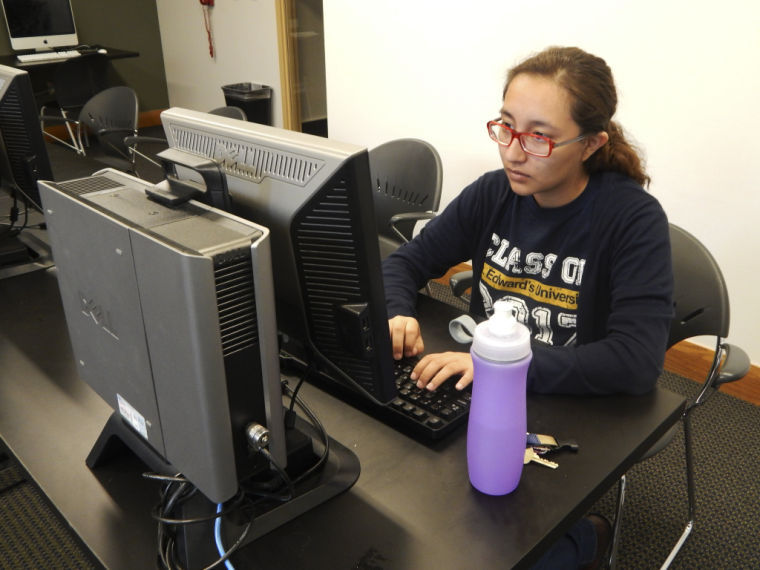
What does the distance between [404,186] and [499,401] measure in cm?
151

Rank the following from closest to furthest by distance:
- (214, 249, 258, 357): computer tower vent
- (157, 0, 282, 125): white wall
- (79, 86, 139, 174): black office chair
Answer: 1. (214, 249, 258, 357): computer tower vent
2. (79, 86, 139, 174): black office chair
3. (157, 0, 282, 125): white wall

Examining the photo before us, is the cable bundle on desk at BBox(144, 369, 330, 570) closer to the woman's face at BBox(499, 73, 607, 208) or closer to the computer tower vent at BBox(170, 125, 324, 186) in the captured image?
the computer tower vent at BBox(170, 125, 324, 186)

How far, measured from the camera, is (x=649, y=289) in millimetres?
1063

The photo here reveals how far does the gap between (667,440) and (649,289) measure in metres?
0.32

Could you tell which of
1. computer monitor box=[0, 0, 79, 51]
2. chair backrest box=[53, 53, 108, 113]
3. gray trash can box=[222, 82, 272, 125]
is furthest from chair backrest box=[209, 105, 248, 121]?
computer monitor box=[0, 0, 79, 51]

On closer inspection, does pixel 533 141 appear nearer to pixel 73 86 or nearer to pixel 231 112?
pixel 231 112

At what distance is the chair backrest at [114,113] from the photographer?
3.18 m

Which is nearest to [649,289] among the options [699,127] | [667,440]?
[667,440]

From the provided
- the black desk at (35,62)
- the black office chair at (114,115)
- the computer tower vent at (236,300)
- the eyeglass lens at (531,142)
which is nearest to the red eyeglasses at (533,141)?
the eyeglass lens at (531,142)

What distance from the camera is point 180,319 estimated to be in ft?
1.84

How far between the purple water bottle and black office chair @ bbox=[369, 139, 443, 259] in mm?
1289

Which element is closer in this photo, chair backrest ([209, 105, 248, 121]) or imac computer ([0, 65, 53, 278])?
imac computer ([0, 65, 53, 278])

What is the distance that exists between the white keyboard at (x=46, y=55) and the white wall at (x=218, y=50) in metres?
0.96

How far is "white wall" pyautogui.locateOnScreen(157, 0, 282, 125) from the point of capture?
4555 mm
